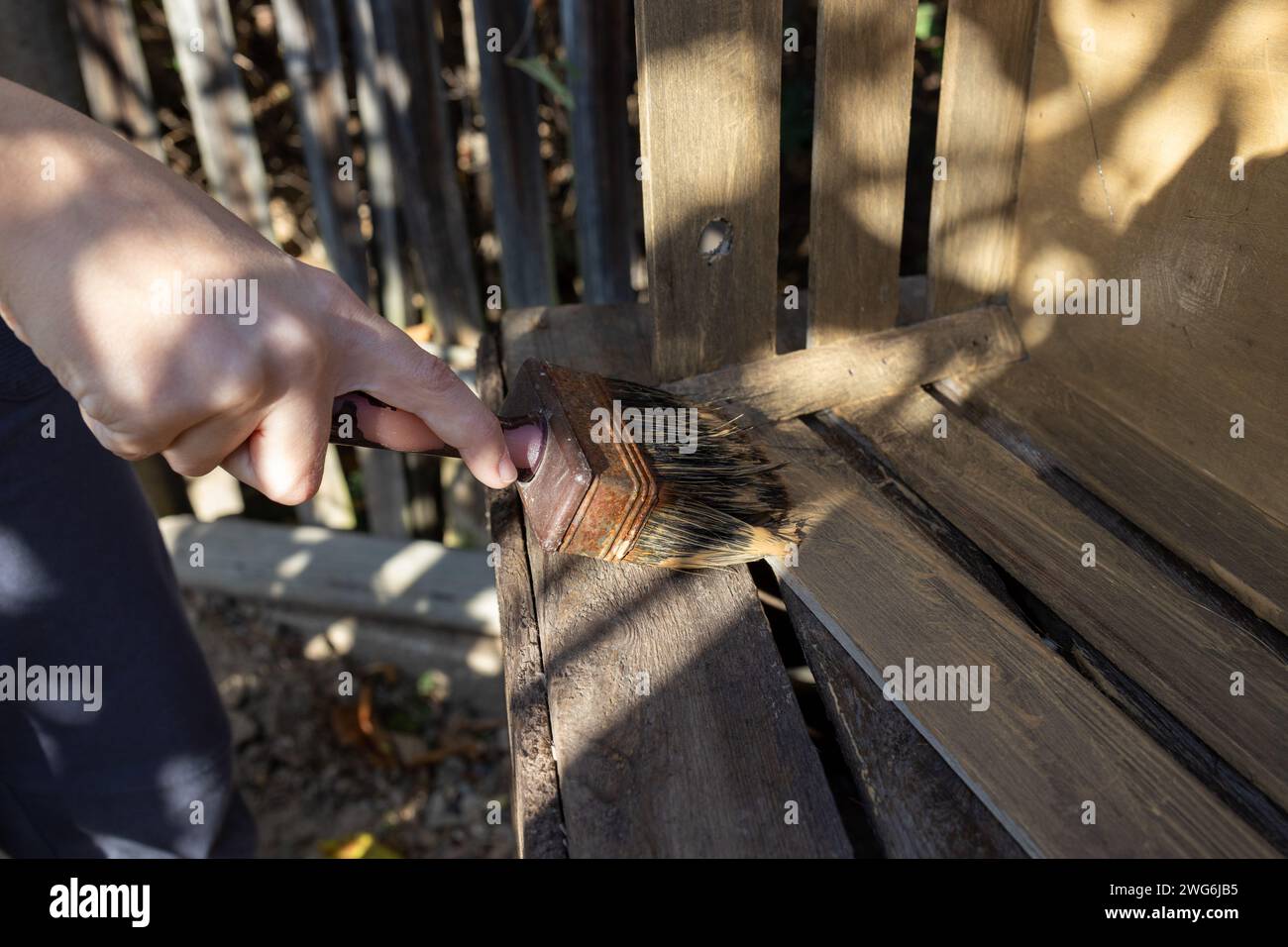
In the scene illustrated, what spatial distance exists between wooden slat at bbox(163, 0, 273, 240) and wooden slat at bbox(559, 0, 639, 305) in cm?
93

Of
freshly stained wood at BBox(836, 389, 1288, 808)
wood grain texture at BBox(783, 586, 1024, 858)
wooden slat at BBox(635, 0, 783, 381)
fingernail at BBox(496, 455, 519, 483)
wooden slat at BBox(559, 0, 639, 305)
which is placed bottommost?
wood grain texture at BBox(783, 586, 1024, 858)

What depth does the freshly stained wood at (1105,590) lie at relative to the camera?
1.26 m

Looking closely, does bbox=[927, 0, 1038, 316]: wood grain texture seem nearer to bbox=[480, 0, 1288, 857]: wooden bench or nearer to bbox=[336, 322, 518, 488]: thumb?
bbox=[480, 0, 1288, 857]: wooden bench

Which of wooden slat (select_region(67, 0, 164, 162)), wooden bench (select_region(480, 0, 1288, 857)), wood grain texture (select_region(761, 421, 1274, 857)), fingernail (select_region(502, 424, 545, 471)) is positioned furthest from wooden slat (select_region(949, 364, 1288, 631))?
wooden slat (select_region(67, 0, 164, 162))

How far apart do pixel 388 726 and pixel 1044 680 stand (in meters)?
2.46

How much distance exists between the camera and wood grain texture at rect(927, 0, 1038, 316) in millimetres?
1765

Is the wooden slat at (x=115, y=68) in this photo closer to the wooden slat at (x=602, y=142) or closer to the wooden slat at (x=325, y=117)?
the wooden slat at (x=325, y=117)

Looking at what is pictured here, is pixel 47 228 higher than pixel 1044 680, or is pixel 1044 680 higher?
pixel 47 228

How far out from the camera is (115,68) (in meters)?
2.86

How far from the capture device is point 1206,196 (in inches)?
60.6

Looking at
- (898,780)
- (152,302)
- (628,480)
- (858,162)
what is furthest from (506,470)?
(858,162)

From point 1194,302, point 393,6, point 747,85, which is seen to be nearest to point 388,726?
point 393,6

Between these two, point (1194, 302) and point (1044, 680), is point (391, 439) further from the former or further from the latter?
point (1194, 302)

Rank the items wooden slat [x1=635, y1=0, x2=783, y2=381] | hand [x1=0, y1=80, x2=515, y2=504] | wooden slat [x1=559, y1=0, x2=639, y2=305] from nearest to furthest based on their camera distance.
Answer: hand [x1=0, y1=80, x2=515, y2=504] < wooden slat [x1=635, y1=0, x2=783, y2=381] < wooden slat [x1=559, y1=0, x2=639, y2=305]
